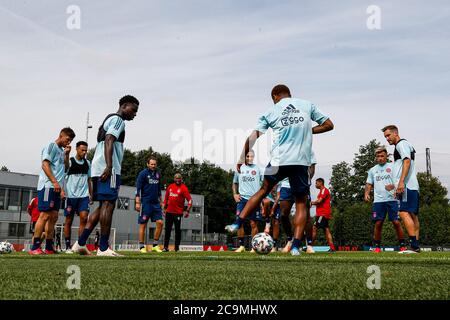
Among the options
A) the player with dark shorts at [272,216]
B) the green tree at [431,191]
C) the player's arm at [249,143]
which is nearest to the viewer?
the player's arm at [249,143]

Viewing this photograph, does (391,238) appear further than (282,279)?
Yes

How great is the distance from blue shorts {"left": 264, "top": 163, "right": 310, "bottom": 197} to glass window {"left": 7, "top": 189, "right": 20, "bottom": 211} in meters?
48.4

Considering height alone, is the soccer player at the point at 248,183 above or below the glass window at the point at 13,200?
below

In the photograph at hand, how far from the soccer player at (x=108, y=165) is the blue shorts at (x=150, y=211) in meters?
5.61

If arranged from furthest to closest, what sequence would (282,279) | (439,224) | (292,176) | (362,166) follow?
(362,166)
(439,224)
(292,176)
(282,279)

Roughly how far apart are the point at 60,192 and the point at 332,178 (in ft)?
255

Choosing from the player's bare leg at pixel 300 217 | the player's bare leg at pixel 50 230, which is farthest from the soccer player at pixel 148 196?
the player's bare leg at pixel 300 217

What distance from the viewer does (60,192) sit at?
9.23 metres

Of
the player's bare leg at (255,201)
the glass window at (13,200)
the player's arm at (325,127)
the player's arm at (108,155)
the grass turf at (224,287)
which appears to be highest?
the glass window at (13,200)

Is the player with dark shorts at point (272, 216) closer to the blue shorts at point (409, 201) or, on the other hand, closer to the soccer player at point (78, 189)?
the blue shorts at point (409, 201)

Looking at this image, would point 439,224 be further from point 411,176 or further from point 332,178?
point 411,176

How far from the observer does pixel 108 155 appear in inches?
297

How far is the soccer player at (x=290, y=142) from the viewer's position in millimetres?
7156
